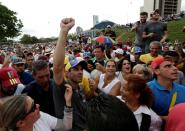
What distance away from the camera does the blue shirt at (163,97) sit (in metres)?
3.70

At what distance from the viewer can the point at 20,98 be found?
2756 millimetres

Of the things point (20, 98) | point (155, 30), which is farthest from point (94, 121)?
point (155, 30)

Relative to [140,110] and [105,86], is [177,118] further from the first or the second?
[105,86]

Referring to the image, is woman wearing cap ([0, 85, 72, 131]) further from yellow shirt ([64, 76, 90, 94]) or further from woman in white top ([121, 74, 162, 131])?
yellow shirt ([64, 76, 90, 94])

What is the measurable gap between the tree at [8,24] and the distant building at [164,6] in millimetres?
43736

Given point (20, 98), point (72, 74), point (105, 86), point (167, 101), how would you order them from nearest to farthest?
point (20, 98) < point (167, 101) < point (72, 74) < point (105, 86)

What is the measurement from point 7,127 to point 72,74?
157 centimetres

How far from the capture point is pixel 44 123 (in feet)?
11.0

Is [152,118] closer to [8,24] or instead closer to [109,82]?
[109,82]

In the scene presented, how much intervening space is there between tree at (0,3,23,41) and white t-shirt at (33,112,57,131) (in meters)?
82.6

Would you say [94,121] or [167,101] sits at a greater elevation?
[94,121]

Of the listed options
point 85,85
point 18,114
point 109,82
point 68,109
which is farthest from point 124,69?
point 18,114

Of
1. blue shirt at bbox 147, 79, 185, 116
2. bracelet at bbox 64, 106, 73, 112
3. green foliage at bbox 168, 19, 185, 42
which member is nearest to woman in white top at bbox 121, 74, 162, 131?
blue shirt at bbox 147, 79, 185, 116

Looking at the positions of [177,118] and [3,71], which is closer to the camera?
[177,118]
